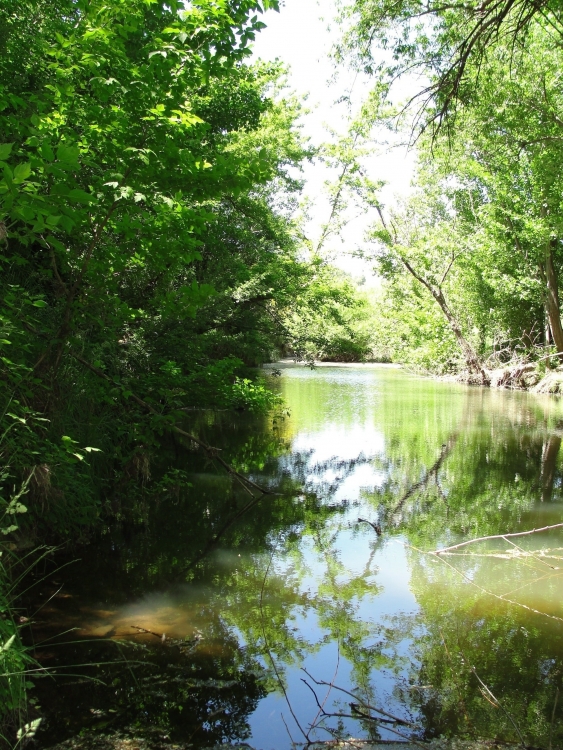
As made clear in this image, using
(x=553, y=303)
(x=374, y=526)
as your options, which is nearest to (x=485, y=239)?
(x=553, y=303)

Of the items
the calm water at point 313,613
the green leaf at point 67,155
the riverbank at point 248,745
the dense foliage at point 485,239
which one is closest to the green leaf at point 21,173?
the green leaf at point 67,155

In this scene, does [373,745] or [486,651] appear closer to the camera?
[373,745]

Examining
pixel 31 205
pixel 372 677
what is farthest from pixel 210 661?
pixel 31 205

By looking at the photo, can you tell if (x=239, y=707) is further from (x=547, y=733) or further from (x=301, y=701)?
(x=547, y=733)

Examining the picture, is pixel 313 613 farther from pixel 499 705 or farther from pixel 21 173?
pixel 21 173

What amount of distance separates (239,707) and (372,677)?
79cm

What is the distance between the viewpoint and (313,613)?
4.24 m

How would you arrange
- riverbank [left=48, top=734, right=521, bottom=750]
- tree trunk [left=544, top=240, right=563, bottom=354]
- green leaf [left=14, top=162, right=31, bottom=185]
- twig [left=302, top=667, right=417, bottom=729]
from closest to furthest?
green leaf [left=14, top=162, right=31, bottom=185], riverbank [left=48, top=734, right=521, bottom=750], twig [left=302, top=667, right=417, bottom=729], tree trunk [left=544, top=240, right=563, bottom=354]

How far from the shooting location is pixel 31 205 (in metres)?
2.56

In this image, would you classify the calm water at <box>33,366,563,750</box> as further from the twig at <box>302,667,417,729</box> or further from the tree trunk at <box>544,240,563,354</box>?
the tree trunk at <box>544,240,563,354</box>

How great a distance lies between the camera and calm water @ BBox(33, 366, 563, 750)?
3072 millimetres

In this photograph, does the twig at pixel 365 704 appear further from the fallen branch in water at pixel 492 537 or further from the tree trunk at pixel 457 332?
the tree trunk at pixel 457 332

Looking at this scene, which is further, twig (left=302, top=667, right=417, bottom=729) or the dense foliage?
the dense foliage

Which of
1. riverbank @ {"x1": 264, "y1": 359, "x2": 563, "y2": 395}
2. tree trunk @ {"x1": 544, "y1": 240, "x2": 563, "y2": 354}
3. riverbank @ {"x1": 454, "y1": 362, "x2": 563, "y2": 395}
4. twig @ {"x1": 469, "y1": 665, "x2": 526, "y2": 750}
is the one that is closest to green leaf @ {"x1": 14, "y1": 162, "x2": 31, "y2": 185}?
twig @ {"x1": 469, "y1": 665, "x2": 526, "y2": 750}
